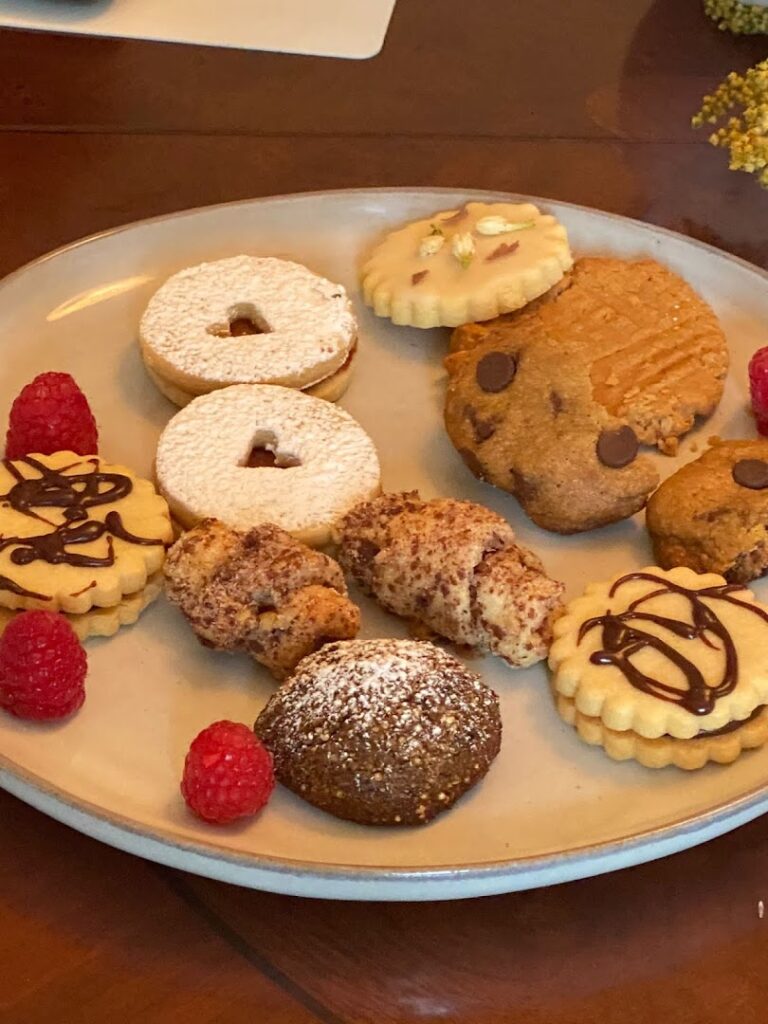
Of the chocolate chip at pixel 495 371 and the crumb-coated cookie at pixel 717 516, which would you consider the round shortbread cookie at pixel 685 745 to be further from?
the chocolate chip at pixel 495 371

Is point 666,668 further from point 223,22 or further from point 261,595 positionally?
point 223,22

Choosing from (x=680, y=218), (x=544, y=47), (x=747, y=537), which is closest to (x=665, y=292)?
(x=680, y=218)

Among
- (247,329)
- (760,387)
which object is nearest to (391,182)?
(247,329)

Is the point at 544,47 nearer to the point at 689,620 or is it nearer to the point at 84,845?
the point at 689,620

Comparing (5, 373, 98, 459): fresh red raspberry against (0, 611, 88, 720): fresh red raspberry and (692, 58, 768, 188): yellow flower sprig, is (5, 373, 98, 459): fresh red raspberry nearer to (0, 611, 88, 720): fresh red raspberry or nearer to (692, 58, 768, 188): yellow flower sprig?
(0, 611, 88, 720): fresh red raspberry

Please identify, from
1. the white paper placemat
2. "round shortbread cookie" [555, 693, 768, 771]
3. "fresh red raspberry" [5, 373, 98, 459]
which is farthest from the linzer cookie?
the white paper placemat

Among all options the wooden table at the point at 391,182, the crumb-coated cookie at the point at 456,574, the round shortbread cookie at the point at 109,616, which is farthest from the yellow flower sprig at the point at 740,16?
the round shortbread cookie at the point at 109,616

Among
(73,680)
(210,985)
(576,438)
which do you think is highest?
(576,438)
